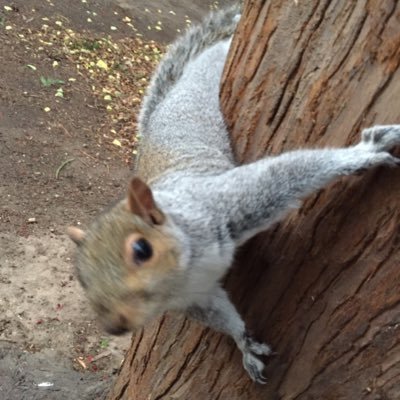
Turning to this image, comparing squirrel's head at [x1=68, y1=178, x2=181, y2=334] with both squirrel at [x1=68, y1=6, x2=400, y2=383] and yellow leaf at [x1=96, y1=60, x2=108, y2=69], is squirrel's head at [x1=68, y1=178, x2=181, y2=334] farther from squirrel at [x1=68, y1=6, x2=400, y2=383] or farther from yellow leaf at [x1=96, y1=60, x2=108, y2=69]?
yellow leaf at [x1=96, y1=60, x2=108, y2=69]

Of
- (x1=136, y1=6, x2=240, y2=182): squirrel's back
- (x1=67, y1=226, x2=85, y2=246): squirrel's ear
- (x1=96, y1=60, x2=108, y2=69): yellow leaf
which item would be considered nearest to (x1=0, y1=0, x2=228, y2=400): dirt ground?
(x1=96, y1=60, x2=108, y2=69): yellow leaf

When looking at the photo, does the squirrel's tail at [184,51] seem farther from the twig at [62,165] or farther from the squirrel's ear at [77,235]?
the twig at [62,165]

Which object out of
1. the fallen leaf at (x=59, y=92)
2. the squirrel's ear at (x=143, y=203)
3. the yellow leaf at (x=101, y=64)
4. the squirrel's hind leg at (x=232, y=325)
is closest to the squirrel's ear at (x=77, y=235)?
the squirrel's ear at (x=143, y=203)

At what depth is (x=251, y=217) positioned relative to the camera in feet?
6.02

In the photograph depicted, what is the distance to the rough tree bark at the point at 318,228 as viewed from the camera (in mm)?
1608

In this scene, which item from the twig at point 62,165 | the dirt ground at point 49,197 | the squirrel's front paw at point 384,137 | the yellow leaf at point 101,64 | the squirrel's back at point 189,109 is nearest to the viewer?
the squirrel's front paw at point 384,137

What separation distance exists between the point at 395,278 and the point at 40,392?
2.35 meters

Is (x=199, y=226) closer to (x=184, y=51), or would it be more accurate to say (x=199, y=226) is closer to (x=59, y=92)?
(x=184, y=51)

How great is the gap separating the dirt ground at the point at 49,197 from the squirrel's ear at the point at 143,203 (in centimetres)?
196

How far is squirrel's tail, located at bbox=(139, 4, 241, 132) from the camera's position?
9.16ft

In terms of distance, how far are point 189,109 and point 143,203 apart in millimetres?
789

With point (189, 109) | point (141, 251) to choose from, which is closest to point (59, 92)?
point (189, 109)

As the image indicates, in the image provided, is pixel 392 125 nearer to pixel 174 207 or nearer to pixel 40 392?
pixel 174 207

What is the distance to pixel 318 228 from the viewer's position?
5.79 ft
